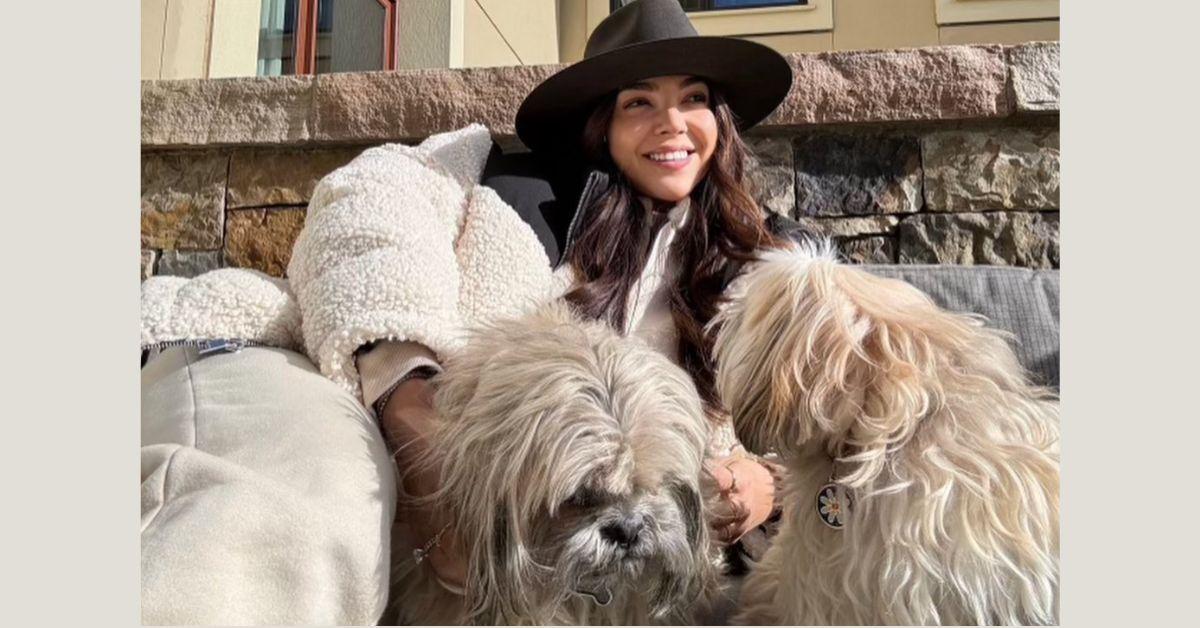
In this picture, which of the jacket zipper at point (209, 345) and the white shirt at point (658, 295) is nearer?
the jacket zipper at point (209, 345)

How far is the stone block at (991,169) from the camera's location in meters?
3.14

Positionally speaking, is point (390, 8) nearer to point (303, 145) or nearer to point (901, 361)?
point (303, 145)

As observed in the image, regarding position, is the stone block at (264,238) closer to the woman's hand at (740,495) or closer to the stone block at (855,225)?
the stone block at (855,225)

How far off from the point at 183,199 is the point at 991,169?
2.77 metres

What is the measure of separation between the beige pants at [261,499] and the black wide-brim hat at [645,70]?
120cm

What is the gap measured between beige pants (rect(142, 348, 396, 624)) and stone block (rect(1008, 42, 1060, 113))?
2.36 metres

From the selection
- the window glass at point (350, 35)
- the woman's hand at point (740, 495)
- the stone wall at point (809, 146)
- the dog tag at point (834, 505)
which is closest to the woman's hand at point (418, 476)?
the woman's hand at point (740, 495)

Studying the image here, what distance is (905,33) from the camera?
680 centimetres

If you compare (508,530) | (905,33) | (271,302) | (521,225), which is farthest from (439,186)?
(905,33)

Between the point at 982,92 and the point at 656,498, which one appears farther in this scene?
the point at 982,92

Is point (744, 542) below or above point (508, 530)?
below


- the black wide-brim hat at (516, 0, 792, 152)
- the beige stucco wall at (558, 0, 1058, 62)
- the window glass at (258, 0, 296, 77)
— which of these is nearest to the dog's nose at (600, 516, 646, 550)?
the black wide-brim hat at (516, 0, 792, 152)

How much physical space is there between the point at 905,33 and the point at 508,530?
20.2 ft

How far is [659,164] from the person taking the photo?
2.66m
